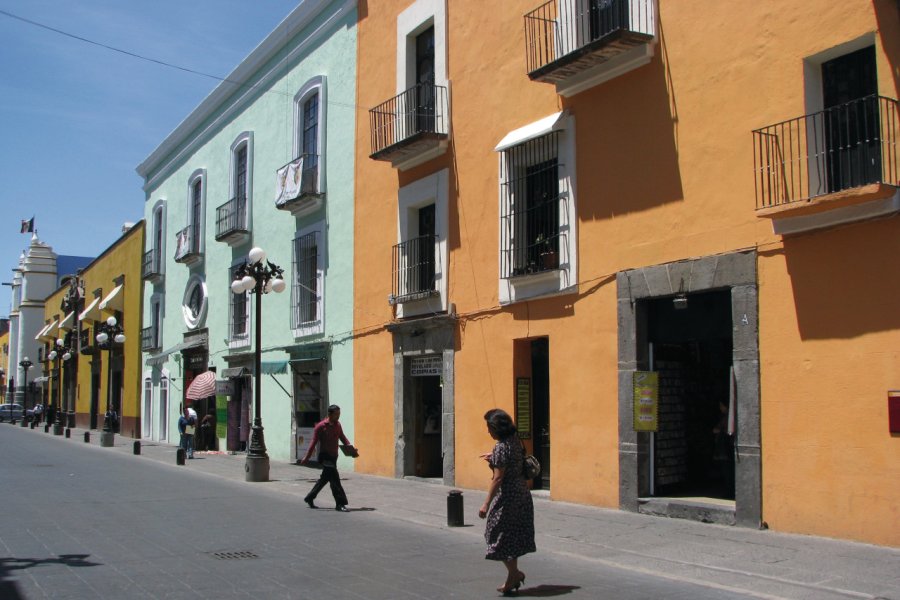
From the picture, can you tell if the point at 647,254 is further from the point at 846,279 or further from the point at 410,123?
the point at 410,123

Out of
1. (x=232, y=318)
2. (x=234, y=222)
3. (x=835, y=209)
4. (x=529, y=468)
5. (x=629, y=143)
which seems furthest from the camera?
(x=232, y=318)

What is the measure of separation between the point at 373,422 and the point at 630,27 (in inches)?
379

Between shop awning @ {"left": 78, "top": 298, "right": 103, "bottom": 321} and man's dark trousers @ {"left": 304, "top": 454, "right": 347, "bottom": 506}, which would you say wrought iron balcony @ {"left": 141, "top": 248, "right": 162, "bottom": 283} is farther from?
man's dark trousers @ {"left": 304, "top": 454, "right": 347, "bottom": 506}

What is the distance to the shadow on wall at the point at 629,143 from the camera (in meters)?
11.3

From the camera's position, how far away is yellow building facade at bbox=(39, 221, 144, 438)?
3591 cm

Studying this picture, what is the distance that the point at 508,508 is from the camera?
716 centimetres

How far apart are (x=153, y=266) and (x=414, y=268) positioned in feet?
64.4

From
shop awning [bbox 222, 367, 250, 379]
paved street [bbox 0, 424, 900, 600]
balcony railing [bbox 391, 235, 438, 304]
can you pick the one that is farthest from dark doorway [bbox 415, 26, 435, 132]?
shop awning [bbox 222, 367, 250, 379]

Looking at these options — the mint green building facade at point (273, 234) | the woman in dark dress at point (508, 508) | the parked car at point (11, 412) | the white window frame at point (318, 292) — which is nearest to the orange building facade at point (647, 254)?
the mint green building facade at point (273, 234)

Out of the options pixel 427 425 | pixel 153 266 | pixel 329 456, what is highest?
pixel 153 266

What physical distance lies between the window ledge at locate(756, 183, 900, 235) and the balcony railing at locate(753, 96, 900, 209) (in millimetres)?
164

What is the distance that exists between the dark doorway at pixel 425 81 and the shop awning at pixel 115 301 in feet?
82.6

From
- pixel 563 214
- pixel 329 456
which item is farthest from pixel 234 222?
pixel 563 214

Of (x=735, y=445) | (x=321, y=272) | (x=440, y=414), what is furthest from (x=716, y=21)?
(x=321, y=272)
